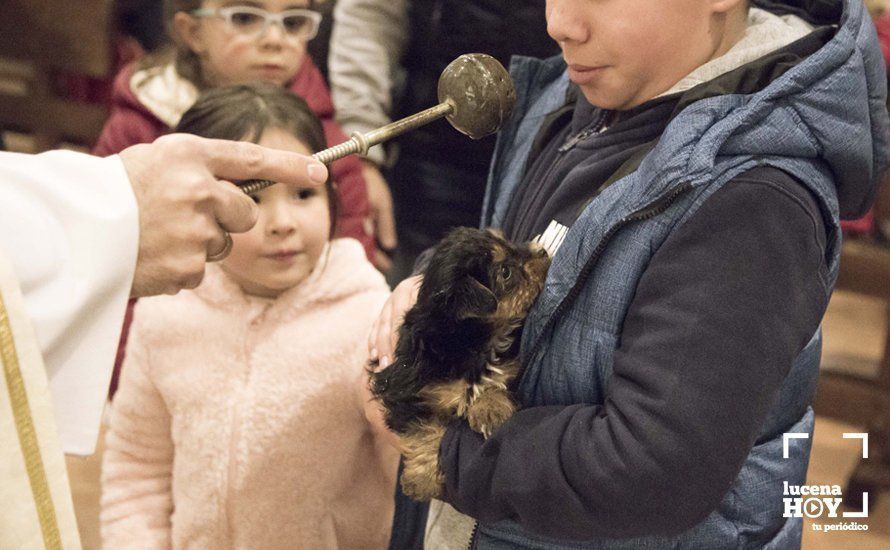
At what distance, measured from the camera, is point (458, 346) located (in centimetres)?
120

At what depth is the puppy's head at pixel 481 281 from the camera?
3.84 ft

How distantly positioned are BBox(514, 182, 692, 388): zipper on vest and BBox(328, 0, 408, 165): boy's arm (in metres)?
1.24

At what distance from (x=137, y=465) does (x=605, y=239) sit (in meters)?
0.88

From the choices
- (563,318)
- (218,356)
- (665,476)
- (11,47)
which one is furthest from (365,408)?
(11,47)

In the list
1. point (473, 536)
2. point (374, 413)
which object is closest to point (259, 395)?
point (374, 413)

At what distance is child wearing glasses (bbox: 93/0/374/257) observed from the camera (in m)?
2.17

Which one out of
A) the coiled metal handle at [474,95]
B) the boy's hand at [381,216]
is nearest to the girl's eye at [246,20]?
the boy's hand at [381,216]

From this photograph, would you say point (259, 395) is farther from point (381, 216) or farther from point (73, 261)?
point (381, 216)

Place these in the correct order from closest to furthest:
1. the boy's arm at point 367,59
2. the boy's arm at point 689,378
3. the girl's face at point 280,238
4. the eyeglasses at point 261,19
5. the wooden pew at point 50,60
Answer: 1. the boy's arm at point 689,378
2. the girl's face at point 280,238
3. the eyeglasses at point 261,19
4. the boy's arm at point 367,59
5. the wooden pew at point 50,60

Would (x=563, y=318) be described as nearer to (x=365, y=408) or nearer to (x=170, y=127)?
(x=365, y=408)

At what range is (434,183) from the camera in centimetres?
224

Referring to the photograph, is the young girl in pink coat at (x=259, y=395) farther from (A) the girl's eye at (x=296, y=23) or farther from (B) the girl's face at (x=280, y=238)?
(A) the girl's eye at (x=296, y=23)

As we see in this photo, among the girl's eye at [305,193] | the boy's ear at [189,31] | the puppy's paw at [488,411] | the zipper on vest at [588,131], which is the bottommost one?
the boy's ear at [189,31]

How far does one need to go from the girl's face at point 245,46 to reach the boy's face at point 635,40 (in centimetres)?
101
